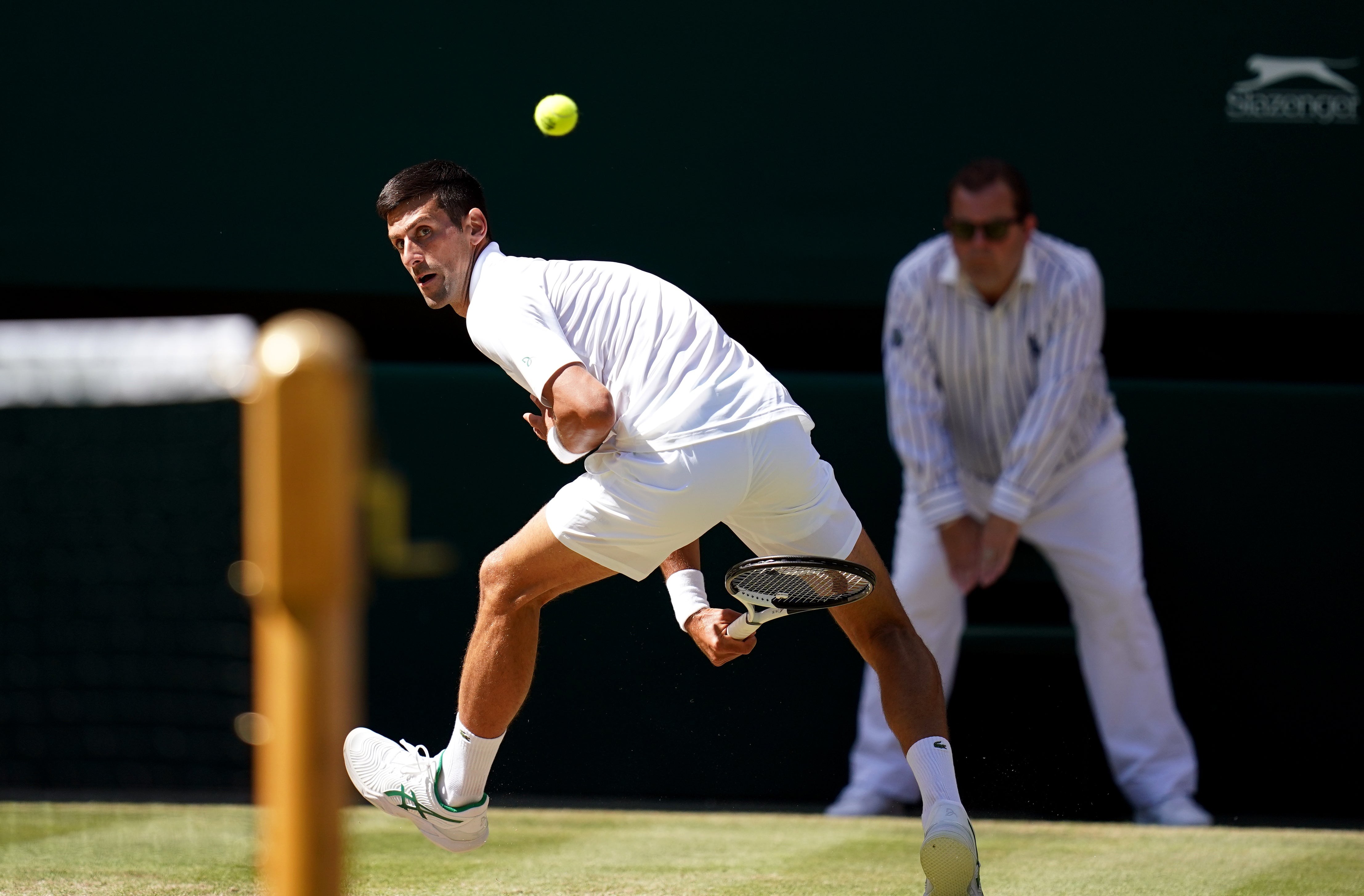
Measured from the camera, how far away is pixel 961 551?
4664mm

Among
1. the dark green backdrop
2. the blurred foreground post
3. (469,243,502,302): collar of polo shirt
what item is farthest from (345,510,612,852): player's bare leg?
the dark green backdrop

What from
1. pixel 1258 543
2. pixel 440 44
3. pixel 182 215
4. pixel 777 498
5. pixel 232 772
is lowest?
pixel 232 772

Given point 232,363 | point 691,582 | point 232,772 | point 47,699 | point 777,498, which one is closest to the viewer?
point 232,363

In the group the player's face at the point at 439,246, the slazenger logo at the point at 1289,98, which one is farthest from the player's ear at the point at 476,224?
the slazenger logo at the point at 1289,98

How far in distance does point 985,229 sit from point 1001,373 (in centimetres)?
45

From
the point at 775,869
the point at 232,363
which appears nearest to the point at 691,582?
the point at 775,869

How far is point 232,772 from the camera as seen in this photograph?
4949 mm

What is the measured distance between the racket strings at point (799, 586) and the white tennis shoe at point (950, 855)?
474 millimetres

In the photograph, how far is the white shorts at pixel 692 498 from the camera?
300cm

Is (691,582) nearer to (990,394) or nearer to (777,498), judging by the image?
(777,498)

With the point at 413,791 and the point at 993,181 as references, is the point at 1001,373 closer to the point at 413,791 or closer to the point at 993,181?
the point at 993,181

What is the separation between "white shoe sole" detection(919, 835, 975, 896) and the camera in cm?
297

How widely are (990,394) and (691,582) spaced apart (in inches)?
69.7

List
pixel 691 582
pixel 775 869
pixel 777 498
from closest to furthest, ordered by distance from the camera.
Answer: pixel 777 498 → pixel 691 582 → pixel 775 869
